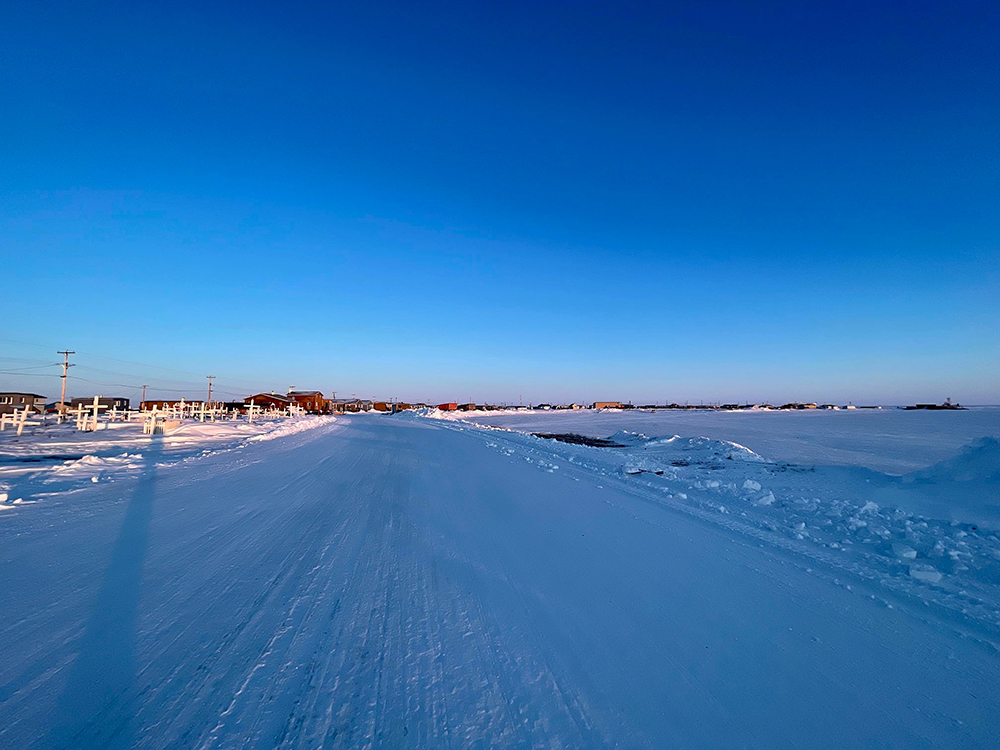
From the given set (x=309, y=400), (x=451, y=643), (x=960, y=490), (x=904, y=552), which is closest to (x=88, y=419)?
(x=451, y=643)

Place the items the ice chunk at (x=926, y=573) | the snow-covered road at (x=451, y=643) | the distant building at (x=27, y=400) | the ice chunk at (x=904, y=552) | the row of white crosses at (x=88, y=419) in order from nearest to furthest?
the snow-covered road at (x=451, y=643) < the ice chunk at (x=926, y=573) < the ice chunk at (x=904, y=552) < the row of white crosses at (x=88, y=419) < the distant building at (x=27, y=400)

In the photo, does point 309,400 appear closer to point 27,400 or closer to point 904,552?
point 27,400

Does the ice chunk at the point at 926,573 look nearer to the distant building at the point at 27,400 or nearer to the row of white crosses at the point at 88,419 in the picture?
the row of white crosses at the point at 88,419

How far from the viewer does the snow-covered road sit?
2232 millimetres

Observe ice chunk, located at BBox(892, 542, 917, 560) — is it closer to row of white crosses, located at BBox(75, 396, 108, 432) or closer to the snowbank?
the snowbank

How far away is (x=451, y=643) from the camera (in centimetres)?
295

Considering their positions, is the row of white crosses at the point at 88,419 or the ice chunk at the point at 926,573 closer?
the ice chunk at the point at 926,573

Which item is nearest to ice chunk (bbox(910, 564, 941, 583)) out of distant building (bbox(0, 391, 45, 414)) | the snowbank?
the snowbank

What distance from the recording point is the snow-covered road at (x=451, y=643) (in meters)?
2.23

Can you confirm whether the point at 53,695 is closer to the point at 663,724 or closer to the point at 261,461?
the point at 663,724

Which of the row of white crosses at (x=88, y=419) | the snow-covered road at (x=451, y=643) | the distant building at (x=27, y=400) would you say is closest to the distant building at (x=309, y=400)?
the distant building at (x=27, y=400)

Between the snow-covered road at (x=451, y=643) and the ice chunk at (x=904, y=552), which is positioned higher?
the snow-covered road at (x=451, y=643)

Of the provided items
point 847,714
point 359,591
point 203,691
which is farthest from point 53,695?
point 847,714

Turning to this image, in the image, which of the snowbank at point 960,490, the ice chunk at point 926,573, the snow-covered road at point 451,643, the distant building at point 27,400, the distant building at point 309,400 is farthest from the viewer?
the distant building at point 309,400
